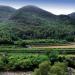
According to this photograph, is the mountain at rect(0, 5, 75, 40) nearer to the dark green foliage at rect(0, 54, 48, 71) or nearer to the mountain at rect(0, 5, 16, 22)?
the mountain at rect(0, 5, 16, 22)

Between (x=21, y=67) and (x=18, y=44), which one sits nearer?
(x=21, y=67)

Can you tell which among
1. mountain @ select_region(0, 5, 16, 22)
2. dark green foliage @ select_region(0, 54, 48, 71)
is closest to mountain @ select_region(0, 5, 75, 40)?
mountain @ select_region(0, 5, 16, 22)

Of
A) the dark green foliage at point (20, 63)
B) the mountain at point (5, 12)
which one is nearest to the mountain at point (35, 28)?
the mountain at point (5, 12)

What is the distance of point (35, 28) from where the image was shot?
42750mm

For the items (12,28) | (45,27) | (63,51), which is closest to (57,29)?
(45,27)

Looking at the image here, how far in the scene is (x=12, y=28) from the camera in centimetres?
4119

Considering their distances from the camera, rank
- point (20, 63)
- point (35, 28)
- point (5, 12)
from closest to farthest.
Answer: point (20, 63) → point (35, 28) → point (5, 12)

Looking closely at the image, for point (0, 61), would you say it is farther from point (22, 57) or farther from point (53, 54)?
point (53, 54)

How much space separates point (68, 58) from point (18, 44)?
872 centimetres

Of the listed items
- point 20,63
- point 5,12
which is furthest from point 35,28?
point 5,12

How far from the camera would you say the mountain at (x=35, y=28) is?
38287 mm

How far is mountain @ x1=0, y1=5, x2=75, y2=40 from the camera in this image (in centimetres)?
3829

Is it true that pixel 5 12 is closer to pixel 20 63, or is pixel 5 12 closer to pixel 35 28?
pixel 35 28

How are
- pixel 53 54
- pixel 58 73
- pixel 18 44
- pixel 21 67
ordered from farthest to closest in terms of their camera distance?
pixel 18 44
pixel 53 54
pixel 21 67
pixel 58 73
